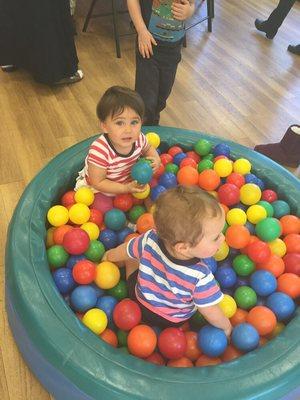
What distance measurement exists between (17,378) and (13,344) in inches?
4.6

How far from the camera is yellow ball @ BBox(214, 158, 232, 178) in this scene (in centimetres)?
171

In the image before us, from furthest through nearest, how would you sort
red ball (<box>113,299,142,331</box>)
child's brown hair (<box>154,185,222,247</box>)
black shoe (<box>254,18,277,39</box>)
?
black shoe (<box>254,18,277,39</box>) → red ball (<box>113,299,142,331</box>) → child's brown hair (<box>154,185,222,247</box>)

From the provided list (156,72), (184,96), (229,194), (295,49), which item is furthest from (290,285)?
(295,49)

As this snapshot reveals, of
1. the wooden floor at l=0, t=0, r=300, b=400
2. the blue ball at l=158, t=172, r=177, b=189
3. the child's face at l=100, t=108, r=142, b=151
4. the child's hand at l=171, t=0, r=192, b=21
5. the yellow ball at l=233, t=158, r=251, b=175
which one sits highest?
the child's hand at l=171, t=0, r=192, b=21

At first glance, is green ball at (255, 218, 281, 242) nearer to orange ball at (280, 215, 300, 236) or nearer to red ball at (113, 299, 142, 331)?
orange ball at (280, 215, 300, 236)

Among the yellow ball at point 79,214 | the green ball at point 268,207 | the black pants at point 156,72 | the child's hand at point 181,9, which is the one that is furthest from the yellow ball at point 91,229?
the child's hand at point 181,9

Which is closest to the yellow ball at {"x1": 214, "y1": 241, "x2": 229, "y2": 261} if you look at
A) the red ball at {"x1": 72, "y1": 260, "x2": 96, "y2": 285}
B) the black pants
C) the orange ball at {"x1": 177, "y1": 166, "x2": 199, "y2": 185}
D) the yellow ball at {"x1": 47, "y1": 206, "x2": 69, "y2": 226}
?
the orange ball at {"x1": 177, "y1": 166, "x2": 199, "y2": 185}

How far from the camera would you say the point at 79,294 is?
130 cm

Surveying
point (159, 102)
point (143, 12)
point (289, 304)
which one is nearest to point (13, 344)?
point (289, 304)

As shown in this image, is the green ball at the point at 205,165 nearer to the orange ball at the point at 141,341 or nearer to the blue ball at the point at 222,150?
the blue ball at the point at 222,150

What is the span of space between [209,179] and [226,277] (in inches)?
16.9

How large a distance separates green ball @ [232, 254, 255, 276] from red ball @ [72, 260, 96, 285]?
504 mm

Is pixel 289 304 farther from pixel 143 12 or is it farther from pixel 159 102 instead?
pixel 143 12

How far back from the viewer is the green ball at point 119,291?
140 cm
